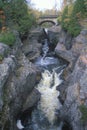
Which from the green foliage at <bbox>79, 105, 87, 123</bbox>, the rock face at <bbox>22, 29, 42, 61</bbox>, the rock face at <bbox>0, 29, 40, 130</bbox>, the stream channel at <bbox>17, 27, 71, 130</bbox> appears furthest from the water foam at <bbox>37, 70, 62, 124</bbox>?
the rock face at <bbox>22, 29, 42, 61</bbox>

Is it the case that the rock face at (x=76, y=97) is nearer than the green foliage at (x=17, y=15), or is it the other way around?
the rock face at (x=76, y=97)

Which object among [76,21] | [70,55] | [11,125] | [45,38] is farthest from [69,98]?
[45,38]

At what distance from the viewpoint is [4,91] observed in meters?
19.7

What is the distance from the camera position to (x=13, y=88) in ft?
68.8

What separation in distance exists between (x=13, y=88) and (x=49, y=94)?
622cm

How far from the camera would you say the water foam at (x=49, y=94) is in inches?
965

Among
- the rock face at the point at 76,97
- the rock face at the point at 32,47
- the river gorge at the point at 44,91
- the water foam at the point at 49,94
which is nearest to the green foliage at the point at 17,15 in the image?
the rock face at the point at 32,47

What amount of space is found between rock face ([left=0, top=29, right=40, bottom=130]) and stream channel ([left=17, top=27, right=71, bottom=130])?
3.28ft

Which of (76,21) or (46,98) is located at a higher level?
(76,21)

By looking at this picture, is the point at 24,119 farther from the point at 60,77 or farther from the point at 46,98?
the point at 60,77

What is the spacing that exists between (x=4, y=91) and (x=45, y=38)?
2849 centimetres

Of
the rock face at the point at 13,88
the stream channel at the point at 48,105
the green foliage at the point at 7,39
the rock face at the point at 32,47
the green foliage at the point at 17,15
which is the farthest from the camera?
the rock face at the point at 32,47

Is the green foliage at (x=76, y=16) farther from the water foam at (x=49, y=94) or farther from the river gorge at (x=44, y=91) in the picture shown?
the water foam at (x=49, y=94)

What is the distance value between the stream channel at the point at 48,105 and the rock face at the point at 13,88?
100cm
